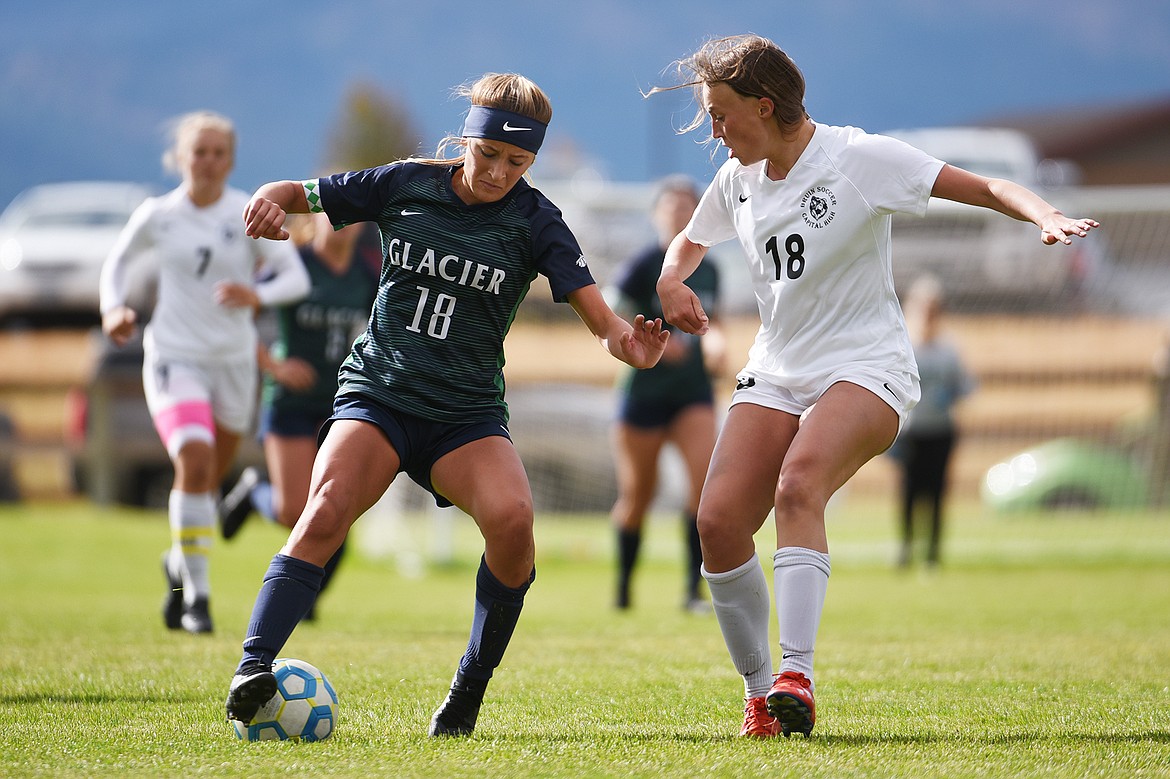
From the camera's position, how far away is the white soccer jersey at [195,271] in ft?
22.3

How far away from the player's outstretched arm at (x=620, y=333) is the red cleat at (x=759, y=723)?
1.04 metres

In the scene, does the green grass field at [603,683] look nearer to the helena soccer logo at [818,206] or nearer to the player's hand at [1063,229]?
the player's hand at [1063,229]

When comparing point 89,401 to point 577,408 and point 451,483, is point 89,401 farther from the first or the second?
point 451,483

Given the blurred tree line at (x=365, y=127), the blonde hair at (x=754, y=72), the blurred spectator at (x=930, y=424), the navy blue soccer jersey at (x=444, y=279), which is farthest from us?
the blurred tree line at (x=365, y=127)

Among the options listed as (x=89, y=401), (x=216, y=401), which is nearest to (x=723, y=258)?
(x=89, y=401)

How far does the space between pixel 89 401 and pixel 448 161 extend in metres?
11.2

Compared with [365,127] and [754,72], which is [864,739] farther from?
[365,127]

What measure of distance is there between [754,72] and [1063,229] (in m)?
0.99

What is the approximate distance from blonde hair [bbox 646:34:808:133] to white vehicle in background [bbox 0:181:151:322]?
1461cm

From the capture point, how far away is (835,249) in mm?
4195

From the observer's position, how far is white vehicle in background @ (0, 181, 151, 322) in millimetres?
17531

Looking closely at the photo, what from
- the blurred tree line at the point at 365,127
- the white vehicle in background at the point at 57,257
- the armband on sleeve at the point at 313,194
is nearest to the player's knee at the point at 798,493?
the armband on sleeve at the point at 313,194

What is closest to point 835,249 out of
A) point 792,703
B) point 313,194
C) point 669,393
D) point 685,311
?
point 685,311

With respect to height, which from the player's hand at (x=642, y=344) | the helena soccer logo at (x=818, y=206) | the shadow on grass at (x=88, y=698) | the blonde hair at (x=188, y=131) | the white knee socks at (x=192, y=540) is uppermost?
the blonde hair at (x=188, y=131)
